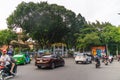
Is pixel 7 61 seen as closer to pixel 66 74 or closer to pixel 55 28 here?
pixel 66 74

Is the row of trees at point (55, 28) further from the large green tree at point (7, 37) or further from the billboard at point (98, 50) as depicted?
the large green tree at point (7, 37)

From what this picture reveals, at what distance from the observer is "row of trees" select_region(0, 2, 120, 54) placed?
57719 mm

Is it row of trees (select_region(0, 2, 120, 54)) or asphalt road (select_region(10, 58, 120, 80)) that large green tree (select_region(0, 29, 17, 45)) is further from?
asphalt road (select_region(10, 58, 120, 80))

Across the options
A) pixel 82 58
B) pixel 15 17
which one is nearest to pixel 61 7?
pixel 15 17

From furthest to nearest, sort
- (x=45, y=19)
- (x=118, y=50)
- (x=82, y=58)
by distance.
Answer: (x=118, y=50), (x=45, y=19), (x=82, y=58)

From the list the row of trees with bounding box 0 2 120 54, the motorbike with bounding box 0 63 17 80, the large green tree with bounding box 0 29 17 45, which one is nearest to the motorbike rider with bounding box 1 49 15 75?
the motorbike with bounding box 0 63 17 80

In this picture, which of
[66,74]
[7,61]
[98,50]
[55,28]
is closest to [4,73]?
[7,61]

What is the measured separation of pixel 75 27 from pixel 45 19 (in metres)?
10.2

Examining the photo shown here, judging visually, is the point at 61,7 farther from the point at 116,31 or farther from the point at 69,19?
the point at 116,31

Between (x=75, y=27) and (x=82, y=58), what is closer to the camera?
(x=82, y=58)

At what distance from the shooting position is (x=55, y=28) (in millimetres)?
59562

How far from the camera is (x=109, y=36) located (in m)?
60.1

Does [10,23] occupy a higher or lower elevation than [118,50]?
higher

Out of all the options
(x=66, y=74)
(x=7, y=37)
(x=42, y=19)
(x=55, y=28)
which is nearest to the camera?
(x=66, y=74)
